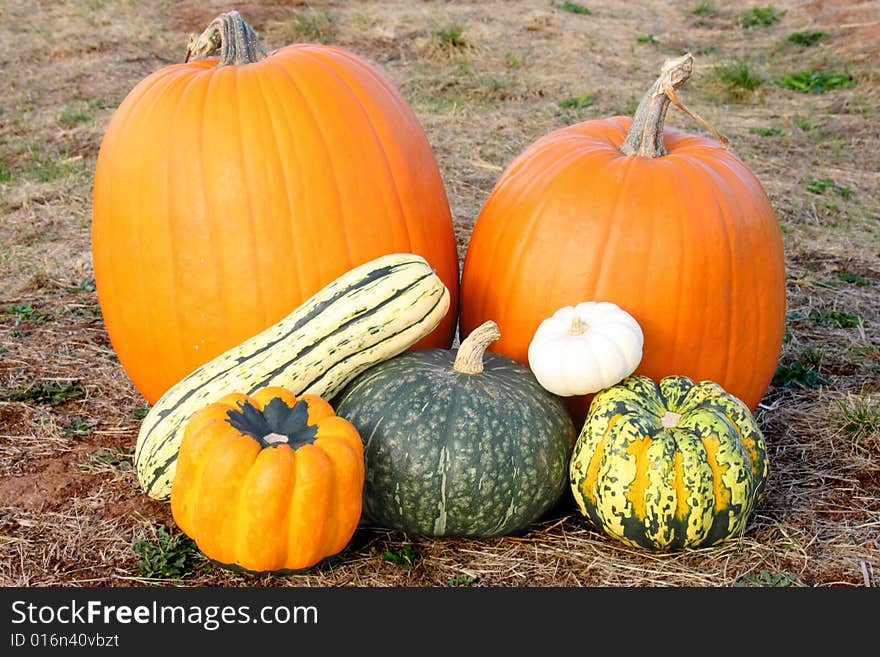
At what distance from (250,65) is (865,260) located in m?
3.78

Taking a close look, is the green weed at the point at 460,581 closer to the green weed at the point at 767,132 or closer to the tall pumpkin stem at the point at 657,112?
the tall pumpkin stem at the point at 657,112

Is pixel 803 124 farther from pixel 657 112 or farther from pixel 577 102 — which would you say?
pixel 657 112

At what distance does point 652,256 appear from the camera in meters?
3.19

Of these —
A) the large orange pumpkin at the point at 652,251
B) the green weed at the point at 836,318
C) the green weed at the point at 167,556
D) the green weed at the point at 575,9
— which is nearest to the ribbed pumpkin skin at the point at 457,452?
the large orange pumpkin at the point at 652,251

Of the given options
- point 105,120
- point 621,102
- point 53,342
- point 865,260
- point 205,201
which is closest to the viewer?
point 205,201

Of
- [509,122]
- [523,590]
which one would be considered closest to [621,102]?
[509,122]

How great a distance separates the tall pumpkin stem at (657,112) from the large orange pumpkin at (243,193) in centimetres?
76

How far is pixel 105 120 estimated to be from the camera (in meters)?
7.73

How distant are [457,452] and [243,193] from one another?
1.12 metres

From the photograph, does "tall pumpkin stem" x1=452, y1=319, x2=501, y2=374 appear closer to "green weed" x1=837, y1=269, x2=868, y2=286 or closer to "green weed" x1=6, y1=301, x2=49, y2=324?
"green weed" x1=6, y1=301, x2=49, y2=324

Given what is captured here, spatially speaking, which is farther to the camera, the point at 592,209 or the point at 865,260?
the point at 865,260

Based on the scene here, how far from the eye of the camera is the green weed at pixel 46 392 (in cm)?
386

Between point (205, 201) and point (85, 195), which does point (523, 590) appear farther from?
point (85, 195)

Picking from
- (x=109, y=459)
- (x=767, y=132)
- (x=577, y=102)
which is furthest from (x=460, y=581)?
(x=577, y=102)
